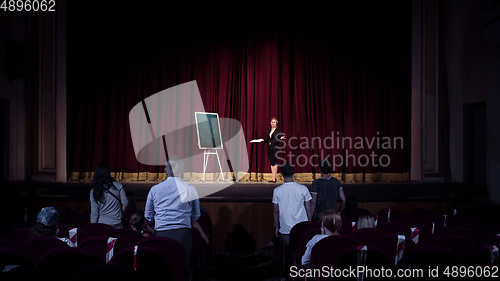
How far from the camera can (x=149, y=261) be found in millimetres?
2320

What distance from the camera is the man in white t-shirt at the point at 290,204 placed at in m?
3.67

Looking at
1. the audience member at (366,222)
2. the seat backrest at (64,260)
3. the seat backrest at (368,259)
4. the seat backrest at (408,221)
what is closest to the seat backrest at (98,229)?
the seat backrest at (64,260)

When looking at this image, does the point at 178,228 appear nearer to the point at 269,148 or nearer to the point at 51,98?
the point at 269,148

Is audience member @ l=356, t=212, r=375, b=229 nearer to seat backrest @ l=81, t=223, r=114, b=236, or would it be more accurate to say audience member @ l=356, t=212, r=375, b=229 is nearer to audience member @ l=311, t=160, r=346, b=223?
audience member @ l=311, t=160, r=346, b=223

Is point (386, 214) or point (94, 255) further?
point (386, 214)

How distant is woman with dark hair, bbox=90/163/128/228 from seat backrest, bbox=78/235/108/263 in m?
1.05

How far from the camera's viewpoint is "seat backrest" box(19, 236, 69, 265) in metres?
2.44

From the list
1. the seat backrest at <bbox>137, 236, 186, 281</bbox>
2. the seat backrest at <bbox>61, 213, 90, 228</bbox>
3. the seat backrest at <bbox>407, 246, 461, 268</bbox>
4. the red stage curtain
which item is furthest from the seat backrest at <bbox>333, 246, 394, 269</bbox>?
the red stage curtain

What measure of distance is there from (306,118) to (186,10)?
4267 mm

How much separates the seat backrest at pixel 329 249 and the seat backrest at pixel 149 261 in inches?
38.8

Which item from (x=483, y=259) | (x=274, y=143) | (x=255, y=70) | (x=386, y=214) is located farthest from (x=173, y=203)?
(x=255, y=70)

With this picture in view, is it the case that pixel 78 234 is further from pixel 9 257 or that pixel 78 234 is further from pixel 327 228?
pixel 327 228

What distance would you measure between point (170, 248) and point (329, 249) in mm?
1099

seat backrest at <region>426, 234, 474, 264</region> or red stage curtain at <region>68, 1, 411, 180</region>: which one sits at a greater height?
red stage curtain at <region>68, 1, 411, 180</region>
